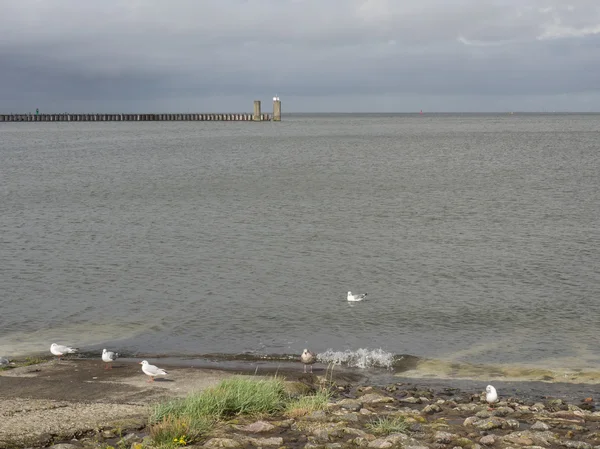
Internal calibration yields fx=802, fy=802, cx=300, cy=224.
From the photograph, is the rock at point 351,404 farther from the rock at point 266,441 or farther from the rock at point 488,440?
the rock at point 488,440

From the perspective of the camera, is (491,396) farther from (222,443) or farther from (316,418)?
(222,443)

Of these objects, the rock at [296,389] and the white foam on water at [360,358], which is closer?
the rock at [296,389]

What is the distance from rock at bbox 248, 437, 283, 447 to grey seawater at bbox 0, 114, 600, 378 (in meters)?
6.70

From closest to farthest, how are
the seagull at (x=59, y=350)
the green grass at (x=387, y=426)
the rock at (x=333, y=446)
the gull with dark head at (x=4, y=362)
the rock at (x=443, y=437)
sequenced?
the rock at (x=333, y=446), the rock at (x=443, y=437), the green grass at (x=387, y=426), the gull with dark head at (x=4, y=362), the seagull at (x=59, y=350)

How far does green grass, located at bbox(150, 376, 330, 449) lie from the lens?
1020 cm

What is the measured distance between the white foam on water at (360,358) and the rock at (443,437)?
5.10 metres

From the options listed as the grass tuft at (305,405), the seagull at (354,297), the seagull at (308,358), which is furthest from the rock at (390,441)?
the seagull at (354,297)

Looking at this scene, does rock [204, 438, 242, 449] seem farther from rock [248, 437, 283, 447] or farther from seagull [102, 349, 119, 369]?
seagull [102, 349, 119, 369]

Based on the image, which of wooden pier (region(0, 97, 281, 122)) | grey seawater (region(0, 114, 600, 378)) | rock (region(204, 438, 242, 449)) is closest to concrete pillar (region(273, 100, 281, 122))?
wooden pier (region(0, 97, 281, 122))

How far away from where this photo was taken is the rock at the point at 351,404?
39.0ft

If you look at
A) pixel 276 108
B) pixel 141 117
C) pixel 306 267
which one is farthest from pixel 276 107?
pixel 306 267

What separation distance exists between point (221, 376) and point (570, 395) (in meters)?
6.06

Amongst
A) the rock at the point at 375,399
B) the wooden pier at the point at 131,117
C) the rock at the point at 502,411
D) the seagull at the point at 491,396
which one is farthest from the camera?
the wooden pier at the point at 131,117

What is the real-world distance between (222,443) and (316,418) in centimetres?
160
